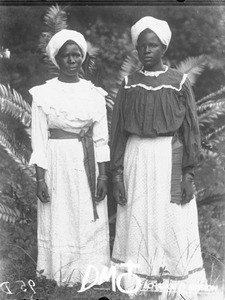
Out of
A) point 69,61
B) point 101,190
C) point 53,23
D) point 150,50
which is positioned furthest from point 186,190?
point 53,23

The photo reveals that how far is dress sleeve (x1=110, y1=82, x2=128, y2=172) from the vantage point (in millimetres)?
5223

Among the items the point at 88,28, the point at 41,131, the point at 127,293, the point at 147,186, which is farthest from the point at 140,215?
the point at 88,28

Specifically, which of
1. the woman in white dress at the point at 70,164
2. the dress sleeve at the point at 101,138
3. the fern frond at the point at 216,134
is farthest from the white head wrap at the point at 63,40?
the fern frond at the point at 216,134

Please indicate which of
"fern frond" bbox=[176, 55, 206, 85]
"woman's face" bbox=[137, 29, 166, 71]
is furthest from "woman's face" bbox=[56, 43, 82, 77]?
"fern frond" bbox=[176, 55, 206, 85]

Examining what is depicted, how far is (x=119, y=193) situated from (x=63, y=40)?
1.20 meters

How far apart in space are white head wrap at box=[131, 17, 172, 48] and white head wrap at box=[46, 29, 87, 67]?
39 cm

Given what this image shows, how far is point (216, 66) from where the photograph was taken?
5.33 m

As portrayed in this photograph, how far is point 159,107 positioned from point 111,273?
128 centimetres

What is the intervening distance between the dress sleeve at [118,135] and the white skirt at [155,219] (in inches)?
2.0

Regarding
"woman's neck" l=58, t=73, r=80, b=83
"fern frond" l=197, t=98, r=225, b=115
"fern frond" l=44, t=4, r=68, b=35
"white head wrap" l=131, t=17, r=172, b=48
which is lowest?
"fern frond" l=197, t=98, r=225, b=115

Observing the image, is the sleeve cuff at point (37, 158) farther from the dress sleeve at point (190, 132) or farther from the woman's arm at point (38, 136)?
the dress sleeve at point (190, 132)

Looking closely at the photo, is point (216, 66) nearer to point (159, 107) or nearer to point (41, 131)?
point (159, 107)

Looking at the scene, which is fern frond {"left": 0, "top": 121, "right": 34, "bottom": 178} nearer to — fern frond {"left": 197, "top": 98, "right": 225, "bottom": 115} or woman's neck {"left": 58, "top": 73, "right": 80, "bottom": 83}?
woman's neck {"left": 58, "top": 73, "right": 80, "bottom": 83}

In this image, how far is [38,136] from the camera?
5.23m
